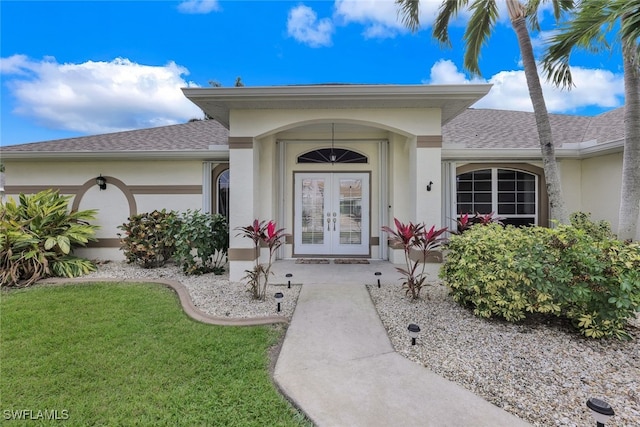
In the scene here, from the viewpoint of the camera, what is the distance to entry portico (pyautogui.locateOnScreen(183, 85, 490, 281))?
219 inches

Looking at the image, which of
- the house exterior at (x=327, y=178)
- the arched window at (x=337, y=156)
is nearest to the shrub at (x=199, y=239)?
the house exterior at (x=327, y=178)

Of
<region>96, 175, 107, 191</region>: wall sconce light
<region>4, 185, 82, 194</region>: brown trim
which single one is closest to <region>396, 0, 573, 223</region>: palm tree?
<region>96, 175, 107, 191</region>: wall sconce light

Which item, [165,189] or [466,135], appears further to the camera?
[466,135]

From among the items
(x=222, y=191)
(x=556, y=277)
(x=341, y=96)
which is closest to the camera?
(x=556, y=277)

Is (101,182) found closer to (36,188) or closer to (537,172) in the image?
(36,188)

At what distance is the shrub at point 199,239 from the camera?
Result: 6.30 metres

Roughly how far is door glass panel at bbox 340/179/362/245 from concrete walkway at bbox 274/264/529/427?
4125 millimetres

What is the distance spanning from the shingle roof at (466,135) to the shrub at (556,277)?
4.38 meters

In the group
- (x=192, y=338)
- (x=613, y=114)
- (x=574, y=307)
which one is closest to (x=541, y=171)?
(x=613, y=114)

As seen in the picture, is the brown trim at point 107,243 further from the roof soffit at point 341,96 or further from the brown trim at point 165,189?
the roof soffit at point 341,96

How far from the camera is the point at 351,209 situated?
816 centimetres

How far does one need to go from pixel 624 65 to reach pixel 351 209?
6.21 meters

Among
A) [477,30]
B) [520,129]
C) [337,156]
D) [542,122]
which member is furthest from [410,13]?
[520,129]

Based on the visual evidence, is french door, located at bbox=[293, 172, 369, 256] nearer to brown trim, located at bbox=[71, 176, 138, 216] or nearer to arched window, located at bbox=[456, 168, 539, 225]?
arched window, located at bbox=[456, 168, 539, 225]
